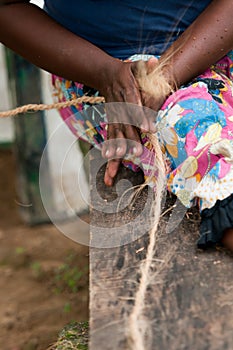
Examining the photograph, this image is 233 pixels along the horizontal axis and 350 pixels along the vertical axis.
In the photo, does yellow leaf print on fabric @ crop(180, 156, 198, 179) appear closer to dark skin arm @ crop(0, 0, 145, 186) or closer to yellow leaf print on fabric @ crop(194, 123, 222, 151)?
yellow leaf print on fabric @ crop(194, 123, 222, 151)

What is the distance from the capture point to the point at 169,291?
3.53 feet

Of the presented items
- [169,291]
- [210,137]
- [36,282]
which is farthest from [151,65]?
[36,282]

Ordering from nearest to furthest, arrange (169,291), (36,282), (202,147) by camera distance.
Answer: (169,291), (202,147), (36,282)

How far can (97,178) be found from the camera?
152 centimetres

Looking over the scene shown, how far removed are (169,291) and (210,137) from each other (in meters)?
0.37

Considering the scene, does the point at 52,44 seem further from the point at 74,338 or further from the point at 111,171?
the point at 74,338

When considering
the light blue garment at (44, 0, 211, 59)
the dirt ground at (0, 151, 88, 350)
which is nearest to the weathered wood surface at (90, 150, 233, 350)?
the light blue garment at (44, 0, 211, 59)

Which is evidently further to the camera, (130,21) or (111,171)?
(130,21)

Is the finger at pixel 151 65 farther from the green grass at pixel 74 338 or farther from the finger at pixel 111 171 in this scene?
the green grass at pixel 74 338

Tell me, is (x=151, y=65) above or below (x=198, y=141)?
above

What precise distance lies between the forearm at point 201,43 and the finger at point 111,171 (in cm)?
22

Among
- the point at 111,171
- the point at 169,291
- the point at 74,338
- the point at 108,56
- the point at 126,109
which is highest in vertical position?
the point at 108,56

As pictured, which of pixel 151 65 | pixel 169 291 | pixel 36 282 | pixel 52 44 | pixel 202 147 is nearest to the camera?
pixel 169 291

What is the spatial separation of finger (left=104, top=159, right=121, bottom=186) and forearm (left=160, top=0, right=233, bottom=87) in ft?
0.72
